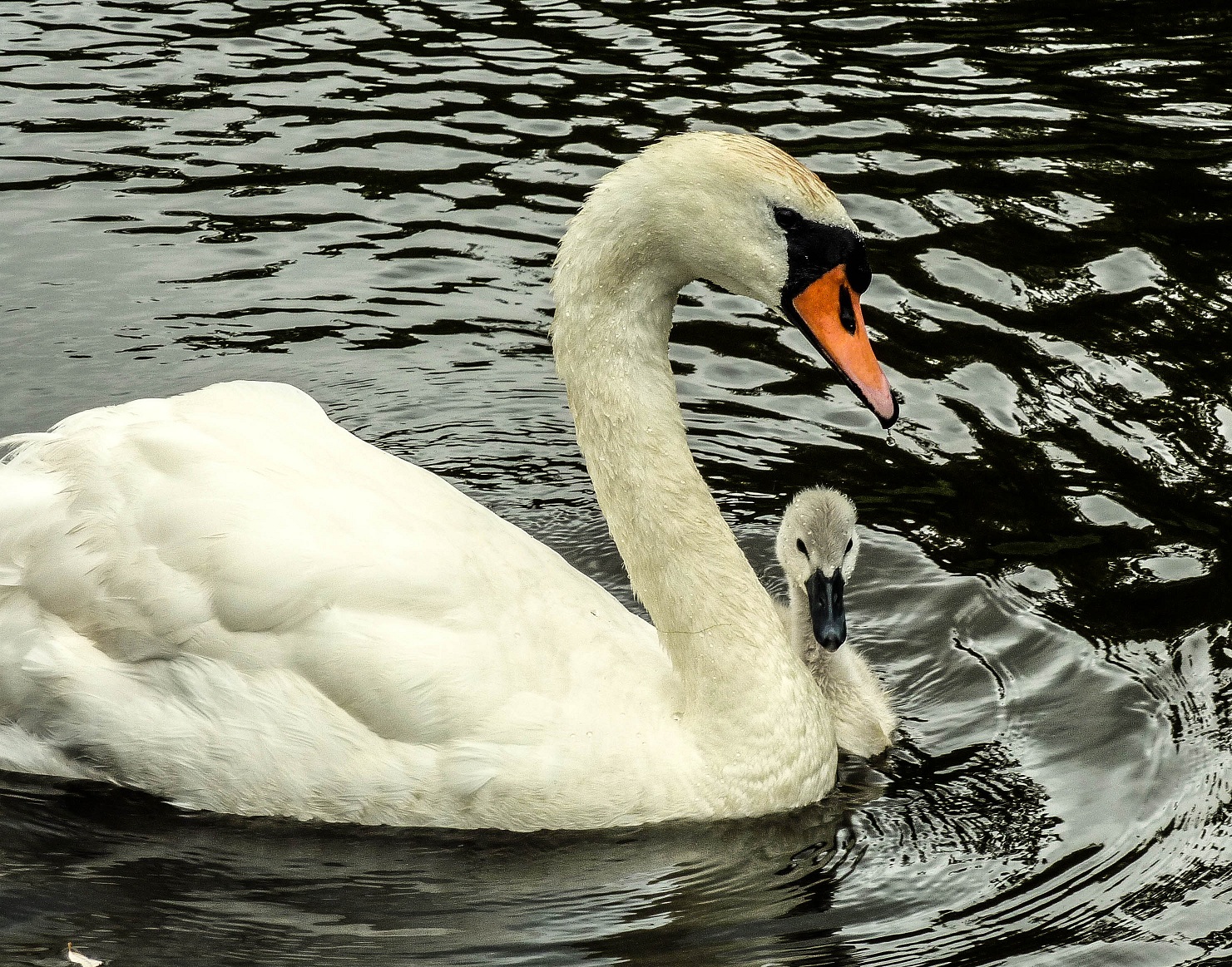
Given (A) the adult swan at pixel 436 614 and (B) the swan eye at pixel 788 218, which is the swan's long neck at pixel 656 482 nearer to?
(A) the adult swan at pixel 436 614

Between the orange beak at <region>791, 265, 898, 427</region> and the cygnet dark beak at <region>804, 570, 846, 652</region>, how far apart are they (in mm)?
1038

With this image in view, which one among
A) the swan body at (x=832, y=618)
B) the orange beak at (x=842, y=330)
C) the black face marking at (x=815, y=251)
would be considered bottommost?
the swan body at (x=832, y=618)

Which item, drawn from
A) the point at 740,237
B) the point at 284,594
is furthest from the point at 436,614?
the point at 740,237

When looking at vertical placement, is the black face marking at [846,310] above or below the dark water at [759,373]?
above

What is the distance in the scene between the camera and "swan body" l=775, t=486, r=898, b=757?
6789 mm

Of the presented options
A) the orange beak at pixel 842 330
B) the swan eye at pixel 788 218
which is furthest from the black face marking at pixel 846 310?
the swan eye at pixel 788 218

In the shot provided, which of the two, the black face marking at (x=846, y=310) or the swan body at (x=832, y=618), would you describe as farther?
the swan body at (x=832, y=618)

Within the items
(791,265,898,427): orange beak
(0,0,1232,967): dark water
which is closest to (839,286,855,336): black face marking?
(791,265,898,427): orange beak

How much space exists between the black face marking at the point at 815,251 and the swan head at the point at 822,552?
1.24m

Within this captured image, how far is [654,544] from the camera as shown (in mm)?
6535

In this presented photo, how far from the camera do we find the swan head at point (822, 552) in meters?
6.86

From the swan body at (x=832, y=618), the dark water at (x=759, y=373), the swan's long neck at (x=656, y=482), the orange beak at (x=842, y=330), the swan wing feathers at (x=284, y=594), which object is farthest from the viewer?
the swan body at (x=832, y=618)

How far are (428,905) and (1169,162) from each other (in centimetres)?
767

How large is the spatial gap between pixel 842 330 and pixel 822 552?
44.1 inches
